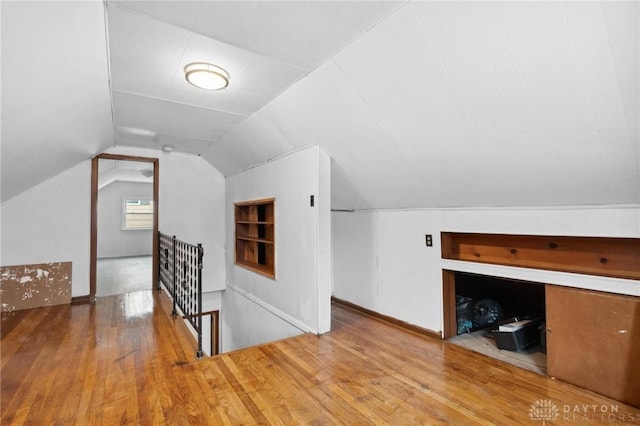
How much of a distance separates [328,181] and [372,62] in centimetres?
135

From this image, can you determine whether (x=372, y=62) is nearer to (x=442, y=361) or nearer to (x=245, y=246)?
(x=442, y=361)

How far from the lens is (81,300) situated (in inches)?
170

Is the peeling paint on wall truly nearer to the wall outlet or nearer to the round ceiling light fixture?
the round ceiling light fixture

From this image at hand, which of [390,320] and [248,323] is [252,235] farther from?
[390,320]

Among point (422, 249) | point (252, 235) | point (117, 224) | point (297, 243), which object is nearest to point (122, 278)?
point (252, 235)

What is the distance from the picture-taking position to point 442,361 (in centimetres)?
252

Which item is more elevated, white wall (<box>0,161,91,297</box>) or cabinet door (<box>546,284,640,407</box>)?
white wall (<box>0,161,91,297</box>)

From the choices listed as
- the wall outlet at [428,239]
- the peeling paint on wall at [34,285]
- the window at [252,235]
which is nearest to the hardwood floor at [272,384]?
the wall outlet at [428,239]

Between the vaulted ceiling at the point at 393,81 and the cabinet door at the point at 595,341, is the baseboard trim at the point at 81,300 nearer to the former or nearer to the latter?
the vaulted ceiling at the point at 393,81

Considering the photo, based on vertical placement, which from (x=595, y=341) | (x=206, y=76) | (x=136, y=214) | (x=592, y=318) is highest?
(x=206, y=76)

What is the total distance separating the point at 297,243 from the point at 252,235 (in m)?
1.79

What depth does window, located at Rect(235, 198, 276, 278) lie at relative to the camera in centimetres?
463

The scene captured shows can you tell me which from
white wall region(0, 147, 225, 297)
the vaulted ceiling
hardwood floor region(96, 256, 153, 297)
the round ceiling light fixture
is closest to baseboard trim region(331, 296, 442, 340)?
the vaulted ceiling

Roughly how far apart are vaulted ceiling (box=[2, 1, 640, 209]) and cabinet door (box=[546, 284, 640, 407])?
26.6 inches
